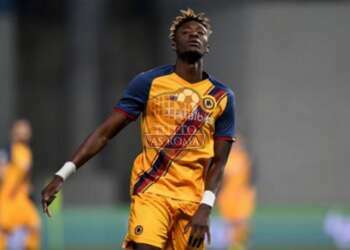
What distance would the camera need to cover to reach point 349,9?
2775cm

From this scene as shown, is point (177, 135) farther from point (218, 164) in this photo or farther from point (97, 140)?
point (97, 140)

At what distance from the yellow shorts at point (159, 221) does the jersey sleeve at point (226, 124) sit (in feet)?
1.64

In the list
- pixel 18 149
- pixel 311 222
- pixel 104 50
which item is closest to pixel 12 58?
pixel 104 50

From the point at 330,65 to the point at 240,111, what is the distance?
240 cm

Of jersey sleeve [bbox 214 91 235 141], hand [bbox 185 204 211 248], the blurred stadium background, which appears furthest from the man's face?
the blurred stadium background

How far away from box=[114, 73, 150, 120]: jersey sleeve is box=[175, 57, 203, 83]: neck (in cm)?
23

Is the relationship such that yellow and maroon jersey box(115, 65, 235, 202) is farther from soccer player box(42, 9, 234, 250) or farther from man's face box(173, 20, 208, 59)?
man's face box(173, 20, 208, 59)

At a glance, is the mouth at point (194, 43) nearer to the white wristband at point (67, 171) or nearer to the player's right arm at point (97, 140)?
the player's right arm at point (97, 140)

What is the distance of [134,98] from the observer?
8.60m

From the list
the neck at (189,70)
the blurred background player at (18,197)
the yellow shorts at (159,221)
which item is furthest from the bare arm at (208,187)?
the blurred background player at (18,197)

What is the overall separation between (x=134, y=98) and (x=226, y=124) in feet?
2.15

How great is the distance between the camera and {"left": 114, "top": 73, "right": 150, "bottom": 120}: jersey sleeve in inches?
338

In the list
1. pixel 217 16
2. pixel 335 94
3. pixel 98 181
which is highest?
pixel 217 16

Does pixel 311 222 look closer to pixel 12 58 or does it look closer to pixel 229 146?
pixel 12 58
